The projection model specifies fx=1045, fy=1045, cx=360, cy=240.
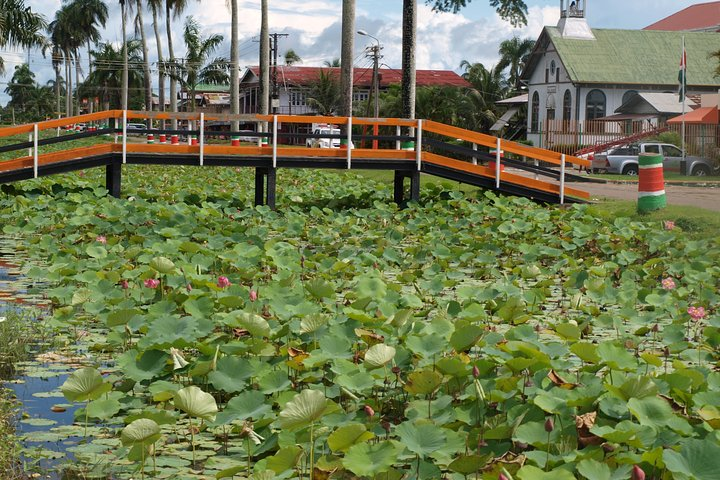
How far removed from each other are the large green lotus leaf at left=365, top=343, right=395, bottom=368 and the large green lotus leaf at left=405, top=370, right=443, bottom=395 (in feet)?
1.01

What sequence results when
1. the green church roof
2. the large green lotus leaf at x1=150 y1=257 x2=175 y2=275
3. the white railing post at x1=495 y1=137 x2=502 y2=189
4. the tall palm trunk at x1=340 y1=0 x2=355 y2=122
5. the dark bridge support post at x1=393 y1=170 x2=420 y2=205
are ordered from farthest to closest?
the green church roof < the tall palm trunk at x1=340 y1=0 x2=355 y2=122 < the dark bridge support post at x1=393 y1=170 x2=420 y2=205 < the white railing post at x1=495 y1=137 x2=502 y2=189 < the large green lotus leaf at x1=150 y1=257 x2=175 y2=275

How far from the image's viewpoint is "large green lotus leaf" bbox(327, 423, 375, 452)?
3785 millimetres

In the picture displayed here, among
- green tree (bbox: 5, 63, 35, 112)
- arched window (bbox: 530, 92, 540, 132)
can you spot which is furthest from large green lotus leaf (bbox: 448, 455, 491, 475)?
green tree (bbox: 5, 63, 35, 112)

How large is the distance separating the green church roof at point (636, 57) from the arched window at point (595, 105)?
100 cm

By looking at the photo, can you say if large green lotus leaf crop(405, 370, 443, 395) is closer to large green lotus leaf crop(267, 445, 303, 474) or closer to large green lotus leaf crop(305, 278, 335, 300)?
large green lotus leaf crop(267, 445, 303, 474)

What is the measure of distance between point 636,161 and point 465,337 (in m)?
30.8

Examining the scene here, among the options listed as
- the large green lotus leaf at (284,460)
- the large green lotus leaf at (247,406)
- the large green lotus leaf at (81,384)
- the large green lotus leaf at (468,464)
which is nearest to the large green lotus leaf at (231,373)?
the large green lotus leaf at (247,406)

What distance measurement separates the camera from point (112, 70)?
87.0 m

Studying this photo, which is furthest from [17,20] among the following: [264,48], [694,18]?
[694,18]

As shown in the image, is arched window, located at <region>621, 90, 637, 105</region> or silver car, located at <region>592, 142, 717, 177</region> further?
arched window, located at <region>621, 90, 637, 105</region>

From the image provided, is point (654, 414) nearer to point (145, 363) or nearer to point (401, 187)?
point (145, 363)

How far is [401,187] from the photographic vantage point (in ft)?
59.9

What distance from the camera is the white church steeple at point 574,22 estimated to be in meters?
57.5

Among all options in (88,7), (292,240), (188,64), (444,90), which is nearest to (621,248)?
(292,240)
